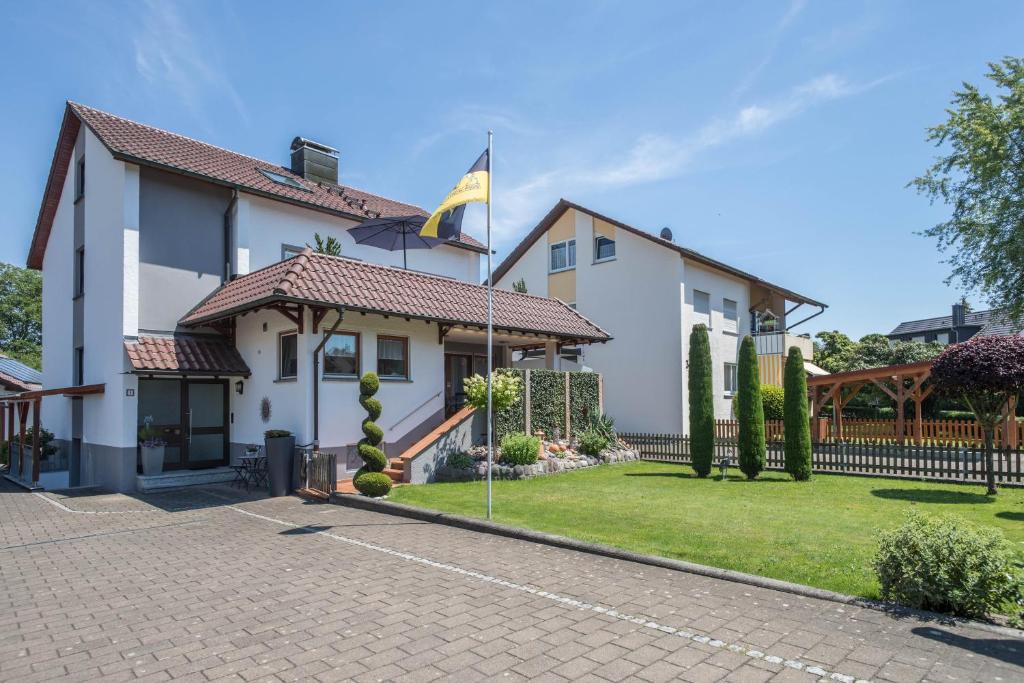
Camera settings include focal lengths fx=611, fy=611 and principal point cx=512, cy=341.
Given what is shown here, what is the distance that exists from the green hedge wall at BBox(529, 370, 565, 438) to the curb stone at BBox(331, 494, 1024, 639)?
673 centimetres

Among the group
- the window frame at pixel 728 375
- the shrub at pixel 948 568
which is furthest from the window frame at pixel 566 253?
the shrub at pixel 948 568

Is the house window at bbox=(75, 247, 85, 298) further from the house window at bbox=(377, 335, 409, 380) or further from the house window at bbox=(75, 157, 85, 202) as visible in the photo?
the house window at bbox=(377, 335, 409, 380)

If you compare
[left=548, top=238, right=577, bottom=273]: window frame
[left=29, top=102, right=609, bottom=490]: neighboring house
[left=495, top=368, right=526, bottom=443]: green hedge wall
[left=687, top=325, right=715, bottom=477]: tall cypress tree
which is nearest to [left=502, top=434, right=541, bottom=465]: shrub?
[left=495, top=368, right=526, bottom=443]: green hedge wall

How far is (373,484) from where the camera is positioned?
1171 centimetres

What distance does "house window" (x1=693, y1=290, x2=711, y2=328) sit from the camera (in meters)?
25.0

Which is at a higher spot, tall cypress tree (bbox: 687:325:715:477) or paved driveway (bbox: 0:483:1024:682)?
tall cypress tree (bbox: 687:325:715:477)

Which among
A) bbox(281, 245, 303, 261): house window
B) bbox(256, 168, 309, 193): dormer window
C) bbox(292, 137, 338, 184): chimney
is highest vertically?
bbox(292, 137, 338, 184): chimney

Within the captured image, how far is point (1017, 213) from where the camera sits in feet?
62.2

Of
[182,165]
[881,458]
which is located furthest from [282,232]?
[881,458]

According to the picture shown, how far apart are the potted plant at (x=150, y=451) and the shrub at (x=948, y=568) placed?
15.1 metres

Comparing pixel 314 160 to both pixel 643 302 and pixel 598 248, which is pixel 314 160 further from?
pixel 643 302

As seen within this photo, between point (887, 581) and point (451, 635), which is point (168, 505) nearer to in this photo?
point (451, 635)

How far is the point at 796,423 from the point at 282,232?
1518cm

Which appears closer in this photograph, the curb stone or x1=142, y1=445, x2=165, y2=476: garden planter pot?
the curb stone
